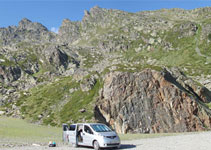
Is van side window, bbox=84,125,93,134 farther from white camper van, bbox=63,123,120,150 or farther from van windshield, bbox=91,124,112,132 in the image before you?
van windshield, bbox=91,124,112,132

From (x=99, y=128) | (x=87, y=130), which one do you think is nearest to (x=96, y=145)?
(x=99, y=128)

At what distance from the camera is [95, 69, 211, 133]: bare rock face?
69.8m

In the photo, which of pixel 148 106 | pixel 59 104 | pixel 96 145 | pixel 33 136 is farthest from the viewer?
pixel 59 104

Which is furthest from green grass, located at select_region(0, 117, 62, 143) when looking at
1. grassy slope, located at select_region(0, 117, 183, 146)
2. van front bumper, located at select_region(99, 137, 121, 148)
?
van front bumper, located at select_region(99, 137, 121, 148)

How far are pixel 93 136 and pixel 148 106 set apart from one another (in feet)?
176

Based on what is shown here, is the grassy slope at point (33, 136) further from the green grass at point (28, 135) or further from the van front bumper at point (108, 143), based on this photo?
the van front bumper at point (108, 143)

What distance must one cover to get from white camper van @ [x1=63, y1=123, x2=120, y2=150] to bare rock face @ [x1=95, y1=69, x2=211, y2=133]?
151 ft

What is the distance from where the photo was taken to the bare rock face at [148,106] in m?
69.8

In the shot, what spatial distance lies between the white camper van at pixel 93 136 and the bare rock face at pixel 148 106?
151 ft

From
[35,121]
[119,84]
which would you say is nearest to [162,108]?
[119,84]

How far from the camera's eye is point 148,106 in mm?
74938

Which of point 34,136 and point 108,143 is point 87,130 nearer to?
point 108,143

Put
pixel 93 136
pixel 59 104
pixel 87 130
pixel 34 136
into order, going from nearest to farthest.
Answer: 1. pixel 93 136
2. pixel 87 130
3. pixel 34 136
4. pixel 59 104

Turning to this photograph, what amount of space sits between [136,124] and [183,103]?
18.2 meters
